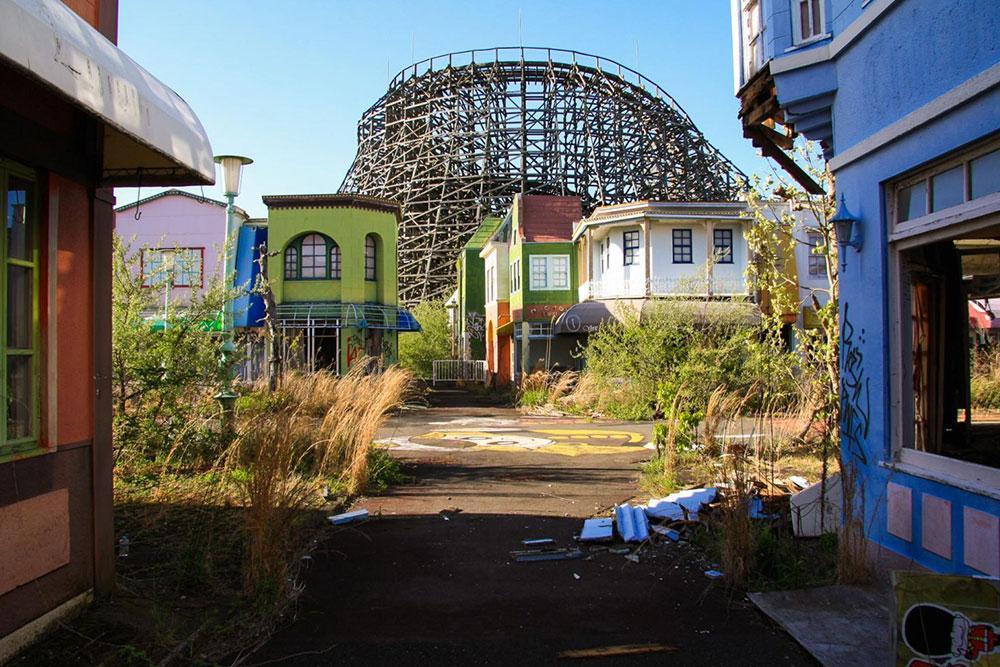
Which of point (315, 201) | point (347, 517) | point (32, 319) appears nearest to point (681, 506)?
point (347, 517)

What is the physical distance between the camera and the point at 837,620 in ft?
15.2

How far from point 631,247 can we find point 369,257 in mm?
9641

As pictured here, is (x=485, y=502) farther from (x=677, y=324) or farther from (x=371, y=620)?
(x=677, y=324)

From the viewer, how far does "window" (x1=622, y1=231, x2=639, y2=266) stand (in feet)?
95.2

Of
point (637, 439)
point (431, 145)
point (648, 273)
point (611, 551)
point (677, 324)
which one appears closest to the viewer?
point (611, 551)

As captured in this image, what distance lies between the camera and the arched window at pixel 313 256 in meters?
27.5

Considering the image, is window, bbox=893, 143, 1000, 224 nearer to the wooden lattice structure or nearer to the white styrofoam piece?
the white styrofoam piece

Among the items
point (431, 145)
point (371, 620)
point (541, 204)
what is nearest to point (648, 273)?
point (541, 204)

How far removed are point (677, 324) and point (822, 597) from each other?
1527 cm

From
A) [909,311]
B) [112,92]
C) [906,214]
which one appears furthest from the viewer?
[909,311]

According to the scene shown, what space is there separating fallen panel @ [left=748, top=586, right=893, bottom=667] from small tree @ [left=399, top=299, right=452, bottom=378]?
34.3 metres

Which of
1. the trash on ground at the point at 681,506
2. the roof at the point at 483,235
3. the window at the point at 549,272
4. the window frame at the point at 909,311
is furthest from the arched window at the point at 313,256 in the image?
the window frame at the point at 909,311

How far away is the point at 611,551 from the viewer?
6.72 m

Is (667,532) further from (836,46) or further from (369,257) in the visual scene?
(369,257)
